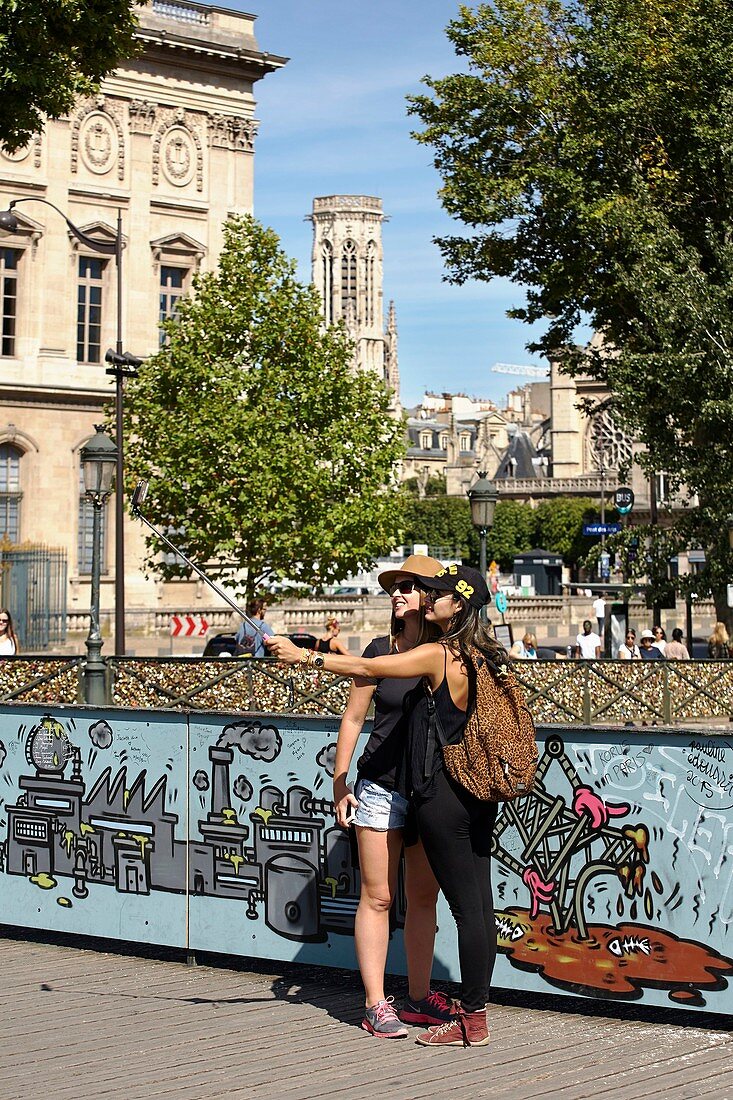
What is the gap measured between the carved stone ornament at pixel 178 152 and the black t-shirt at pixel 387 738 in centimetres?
3846

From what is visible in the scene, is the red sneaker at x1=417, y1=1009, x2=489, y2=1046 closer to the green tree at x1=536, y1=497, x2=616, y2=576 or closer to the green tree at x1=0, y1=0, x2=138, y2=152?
the green tree at x1=0, y1=0, x2=138, y2=152

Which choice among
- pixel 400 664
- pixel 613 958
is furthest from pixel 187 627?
pixel 400 664

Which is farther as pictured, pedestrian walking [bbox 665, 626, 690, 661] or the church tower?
the church tower

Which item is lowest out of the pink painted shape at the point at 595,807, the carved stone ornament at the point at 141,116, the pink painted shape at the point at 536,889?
the pink painted shape at the point at 536,889

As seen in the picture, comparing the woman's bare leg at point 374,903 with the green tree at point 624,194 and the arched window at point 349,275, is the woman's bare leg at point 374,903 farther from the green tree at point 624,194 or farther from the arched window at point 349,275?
the arched window at point 349,275

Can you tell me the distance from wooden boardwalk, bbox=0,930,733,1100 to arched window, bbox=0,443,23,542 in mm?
33874

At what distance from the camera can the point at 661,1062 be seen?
6.44 metres

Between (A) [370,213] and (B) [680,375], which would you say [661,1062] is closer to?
(B) [680,375]

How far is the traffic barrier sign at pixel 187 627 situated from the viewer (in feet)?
124

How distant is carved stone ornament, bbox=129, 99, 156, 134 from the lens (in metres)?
42.8

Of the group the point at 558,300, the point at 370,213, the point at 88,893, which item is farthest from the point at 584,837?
the point at 370,213

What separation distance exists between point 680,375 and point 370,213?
161268 mm

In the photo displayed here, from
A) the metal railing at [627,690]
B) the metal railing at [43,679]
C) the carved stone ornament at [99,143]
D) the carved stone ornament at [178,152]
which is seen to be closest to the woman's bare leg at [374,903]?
the metal railing at [43,679]

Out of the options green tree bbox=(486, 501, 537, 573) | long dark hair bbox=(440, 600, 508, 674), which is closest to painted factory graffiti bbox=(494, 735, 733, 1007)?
long dark hair bbox=(440, 600, 508, 674)
